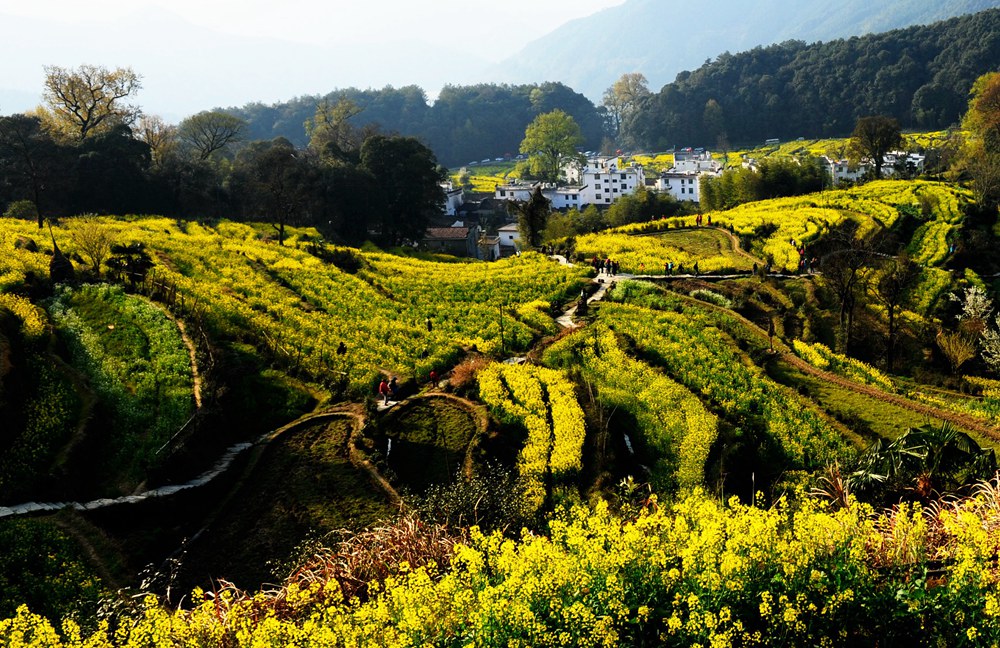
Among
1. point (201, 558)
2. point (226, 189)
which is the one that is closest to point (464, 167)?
point (226, 189)

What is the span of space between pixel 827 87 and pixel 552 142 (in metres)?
56.2

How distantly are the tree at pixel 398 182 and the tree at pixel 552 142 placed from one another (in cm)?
4946

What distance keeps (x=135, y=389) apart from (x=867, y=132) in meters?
69.7

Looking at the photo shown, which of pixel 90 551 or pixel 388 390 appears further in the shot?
pixel 388 390

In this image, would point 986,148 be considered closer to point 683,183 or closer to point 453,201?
point 683,183

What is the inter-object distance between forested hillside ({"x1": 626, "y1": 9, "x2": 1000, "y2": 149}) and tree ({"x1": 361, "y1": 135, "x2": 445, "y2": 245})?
87209 millimetres

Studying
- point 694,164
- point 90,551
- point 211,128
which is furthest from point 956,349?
point 694,164

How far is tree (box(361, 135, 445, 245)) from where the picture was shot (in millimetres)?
58531

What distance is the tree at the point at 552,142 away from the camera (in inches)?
4139

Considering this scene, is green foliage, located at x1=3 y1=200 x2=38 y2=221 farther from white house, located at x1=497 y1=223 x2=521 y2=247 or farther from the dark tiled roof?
white house, located at x1=497 y1=223 x2=521 y2=247

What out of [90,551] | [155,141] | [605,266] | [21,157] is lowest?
[90,551]

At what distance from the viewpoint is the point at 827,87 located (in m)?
123

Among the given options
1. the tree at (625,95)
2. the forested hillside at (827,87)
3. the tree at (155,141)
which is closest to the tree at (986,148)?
the forested hillside at (827,87)

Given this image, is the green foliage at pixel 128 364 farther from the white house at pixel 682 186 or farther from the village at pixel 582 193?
the white house at pixel 682 186
